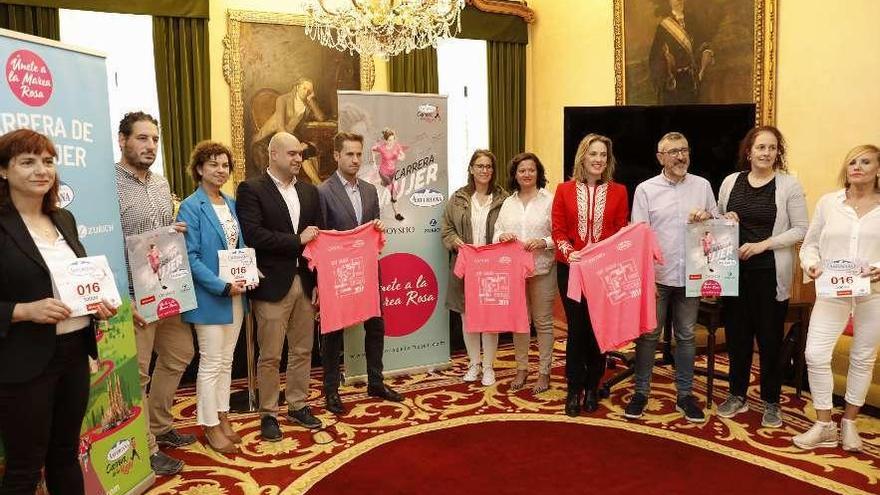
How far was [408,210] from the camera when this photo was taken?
452 cm

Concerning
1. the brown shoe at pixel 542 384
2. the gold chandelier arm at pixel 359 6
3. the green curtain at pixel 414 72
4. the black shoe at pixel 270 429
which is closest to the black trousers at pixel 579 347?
the brown shoe at pixel 542 384

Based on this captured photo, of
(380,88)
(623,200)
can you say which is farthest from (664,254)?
(380,88)

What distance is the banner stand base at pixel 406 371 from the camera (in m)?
4.45

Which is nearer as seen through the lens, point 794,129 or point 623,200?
point 623,200

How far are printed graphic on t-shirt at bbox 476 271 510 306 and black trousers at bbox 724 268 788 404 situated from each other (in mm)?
1296

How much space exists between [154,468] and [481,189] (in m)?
2.54

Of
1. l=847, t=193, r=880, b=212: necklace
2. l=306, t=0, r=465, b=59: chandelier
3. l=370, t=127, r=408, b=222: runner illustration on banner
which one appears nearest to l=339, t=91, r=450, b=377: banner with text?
l=370, t=127, r=408, b=222: runner illustration on banner

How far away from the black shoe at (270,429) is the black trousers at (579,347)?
5.50ft

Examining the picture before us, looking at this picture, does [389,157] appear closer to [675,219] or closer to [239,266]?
[239,266]

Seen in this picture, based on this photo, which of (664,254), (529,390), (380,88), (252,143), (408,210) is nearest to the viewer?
(664,254)

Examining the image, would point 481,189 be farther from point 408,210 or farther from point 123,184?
point 123,184

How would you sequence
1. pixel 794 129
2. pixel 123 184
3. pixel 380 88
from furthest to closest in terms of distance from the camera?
pixel 380 88
pixel 794 129
pixel 123 184

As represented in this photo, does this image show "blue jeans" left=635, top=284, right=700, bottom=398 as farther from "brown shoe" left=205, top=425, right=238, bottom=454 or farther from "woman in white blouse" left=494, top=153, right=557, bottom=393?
"brown shoe" left=205, top=425, right=238, bottom=454

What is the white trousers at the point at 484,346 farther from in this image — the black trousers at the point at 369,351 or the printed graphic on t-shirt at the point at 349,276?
the printed graphic on t-shirt at the point at 349,276
